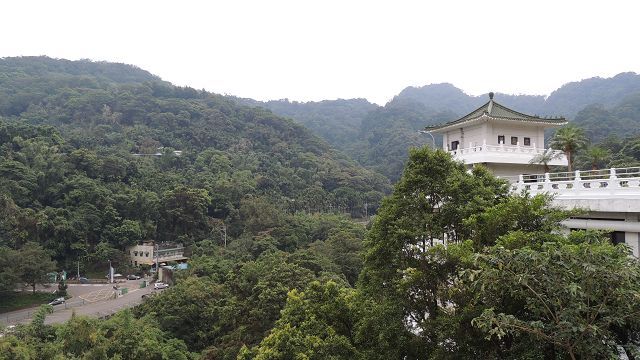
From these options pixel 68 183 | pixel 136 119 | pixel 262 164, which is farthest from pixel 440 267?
pixel 136 119

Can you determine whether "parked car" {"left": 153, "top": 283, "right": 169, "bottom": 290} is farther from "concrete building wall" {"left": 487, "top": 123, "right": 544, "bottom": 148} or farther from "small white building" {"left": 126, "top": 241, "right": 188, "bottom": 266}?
"concrete building wall" {"left": 487, "top": 123, "right": 544, "bottom": 148}

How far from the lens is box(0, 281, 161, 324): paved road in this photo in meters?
36.3

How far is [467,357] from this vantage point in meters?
8.14

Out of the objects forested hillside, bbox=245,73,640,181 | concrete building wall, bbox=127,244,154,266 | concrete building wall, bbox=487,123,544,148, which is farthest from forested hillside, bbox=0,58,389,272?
concrete building wall, bbox=487,123,544,148

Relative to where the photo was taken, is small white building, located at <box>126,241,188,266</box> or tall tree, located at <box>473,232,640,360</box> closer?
tall tree, located at <box>473,232,640,360</box>

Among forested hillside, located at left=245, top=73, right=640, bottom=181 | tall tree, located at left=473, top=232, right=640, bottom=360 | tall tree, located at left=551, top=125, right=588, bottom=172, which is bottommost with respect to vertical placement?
tall tree, located at left=473, top=232, right=640, bottom=360

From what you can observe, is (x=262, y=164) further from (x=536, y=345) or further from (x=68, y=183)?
(x=536, y=345)

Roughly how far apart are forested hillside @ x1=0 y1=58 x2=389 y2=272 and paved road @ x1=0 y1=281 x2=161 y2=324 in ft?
18.4

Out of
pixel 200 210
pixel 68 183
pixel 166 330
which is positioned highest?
pixel 68 183

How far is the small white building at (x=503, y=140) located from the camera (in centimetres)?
2091

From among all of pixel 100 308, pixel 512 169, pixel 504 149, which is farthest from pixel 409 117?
pixel 504 149

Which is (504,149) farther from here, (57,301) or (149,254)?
(149,254)

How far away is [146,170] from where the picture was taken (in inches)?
2891

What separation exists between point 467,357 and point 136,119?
11766 centimetres
